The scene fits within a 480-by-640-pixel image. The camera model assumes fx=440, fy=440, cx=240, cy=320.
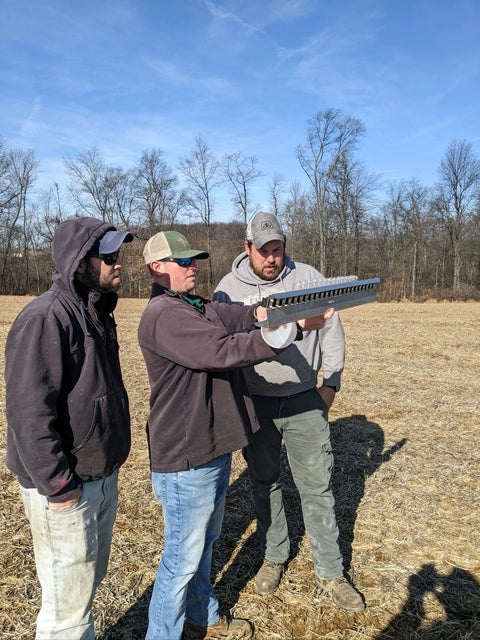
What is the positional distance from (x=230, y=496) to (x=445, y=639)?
2.35 meters

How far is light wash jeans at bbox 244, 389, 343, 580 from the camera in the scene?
3197 millimetres

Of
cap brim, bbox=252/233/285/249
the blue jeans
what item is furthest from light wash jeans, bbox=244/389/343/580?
cap brim, bbox=252/233/285/249

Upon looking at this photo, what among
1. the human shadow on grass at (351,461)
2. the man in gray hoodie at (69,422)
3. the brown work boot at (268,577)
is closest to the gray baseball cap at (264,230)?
the man in gray hoodie at (69,422)

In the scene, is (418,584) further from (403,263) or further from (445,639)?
(403,263)

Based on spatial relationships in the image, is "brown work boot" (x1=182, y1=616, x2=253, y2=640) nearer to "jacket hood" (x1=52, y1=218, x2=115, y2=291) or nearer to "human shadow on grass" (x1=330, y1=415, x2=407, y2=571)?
"human shadow on grass" (x1=330, y1=415, x2=407, y2=571)

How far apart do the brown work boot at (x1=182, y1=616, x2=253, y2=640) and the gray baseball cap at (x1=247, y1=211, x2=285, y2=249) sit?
8.30ft

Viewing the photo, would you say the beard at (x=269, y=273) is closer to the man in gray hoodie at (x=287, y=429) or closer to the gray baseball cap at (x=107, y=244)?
the man in gray hoodie at (x=287, y=429)

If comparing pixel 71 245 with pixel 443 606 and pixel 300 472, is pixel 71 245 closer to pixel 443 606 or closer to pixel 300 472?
pixel 300 472

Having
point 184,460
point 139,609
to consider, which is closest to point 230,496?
point 139,609

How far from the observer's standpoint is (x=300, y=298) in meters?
2.13

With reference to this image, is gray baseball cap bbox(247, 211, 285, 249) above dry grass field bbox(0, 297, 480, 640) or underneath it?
above

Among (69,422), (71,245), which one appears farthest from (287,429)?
(71,245)

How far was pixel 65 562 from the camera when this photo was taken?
2.04 meters

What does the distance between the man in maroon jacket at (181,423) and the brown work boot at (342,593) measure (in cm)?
122
